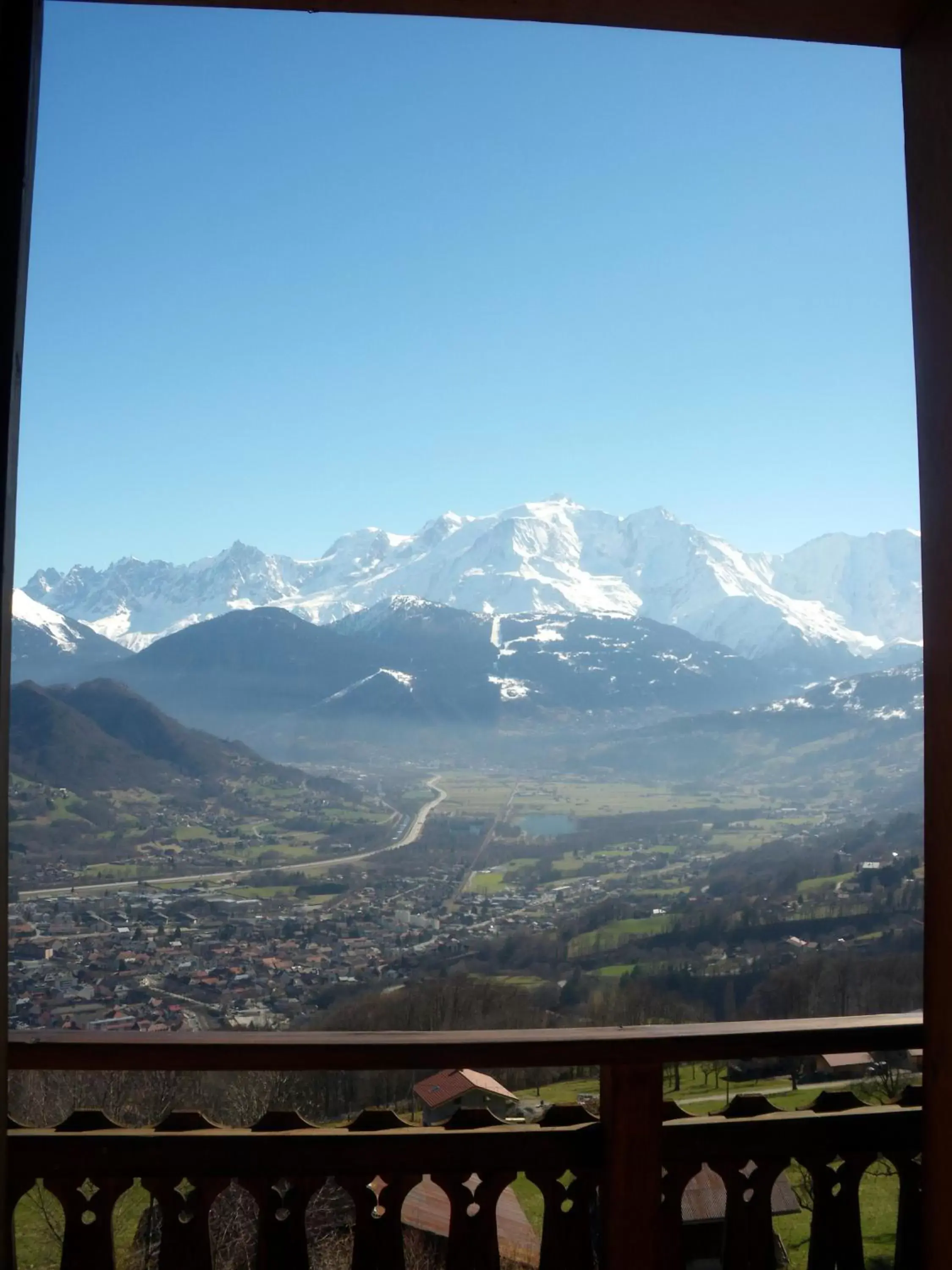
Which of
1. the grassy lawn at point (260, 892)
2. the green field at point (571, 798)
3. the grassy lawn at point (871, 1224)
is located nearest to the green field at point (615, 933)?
the grassy lawn at point (260, 892)

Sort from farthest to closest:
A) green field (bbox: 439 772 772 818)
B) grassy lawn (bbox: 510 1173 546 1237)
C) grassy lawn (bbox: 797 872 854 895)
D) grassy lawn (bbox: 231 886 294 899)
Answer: green field (bbox: 439 772 772 818) → grassy lawn (bbox: 231 886 294 899) → grassy lawn (bbox: 797 872 854 895) → grassy lawn (bbox: 510 1173 546 1237)

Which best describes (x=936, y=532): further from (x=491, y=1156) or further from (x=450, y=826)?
(x=450, y=826)

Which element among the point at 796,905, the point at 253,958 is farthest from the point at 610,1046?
the point at 796,905

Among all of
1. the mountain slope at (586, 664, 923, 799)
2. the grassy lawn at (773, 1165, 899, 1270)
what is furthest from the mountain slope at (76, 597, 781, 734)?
the grassy lawn at (773, 1165, 899, 1270)

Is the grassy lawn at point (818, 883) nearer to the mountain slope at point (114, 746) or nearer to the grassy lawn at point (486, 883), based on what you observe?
the grassy lawn at point (486, 883)

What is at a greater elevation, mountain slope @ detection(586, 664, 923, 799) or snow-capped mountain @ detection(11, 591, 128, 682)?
snow-capped mountain @ detection(11, 591, 128, 682)

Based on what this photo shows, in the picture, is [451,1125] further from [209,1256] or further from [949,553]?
[949,553]

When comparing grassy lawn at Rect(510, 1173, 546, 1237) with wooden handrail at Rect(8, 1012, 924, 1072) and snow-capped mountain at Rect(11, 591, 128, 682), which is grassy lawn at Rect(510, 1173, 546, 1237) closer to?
wooden handrail at Rect(8, 1012, 924, 1072)

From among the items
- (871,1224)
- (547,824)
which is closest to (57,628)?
(547,824)
